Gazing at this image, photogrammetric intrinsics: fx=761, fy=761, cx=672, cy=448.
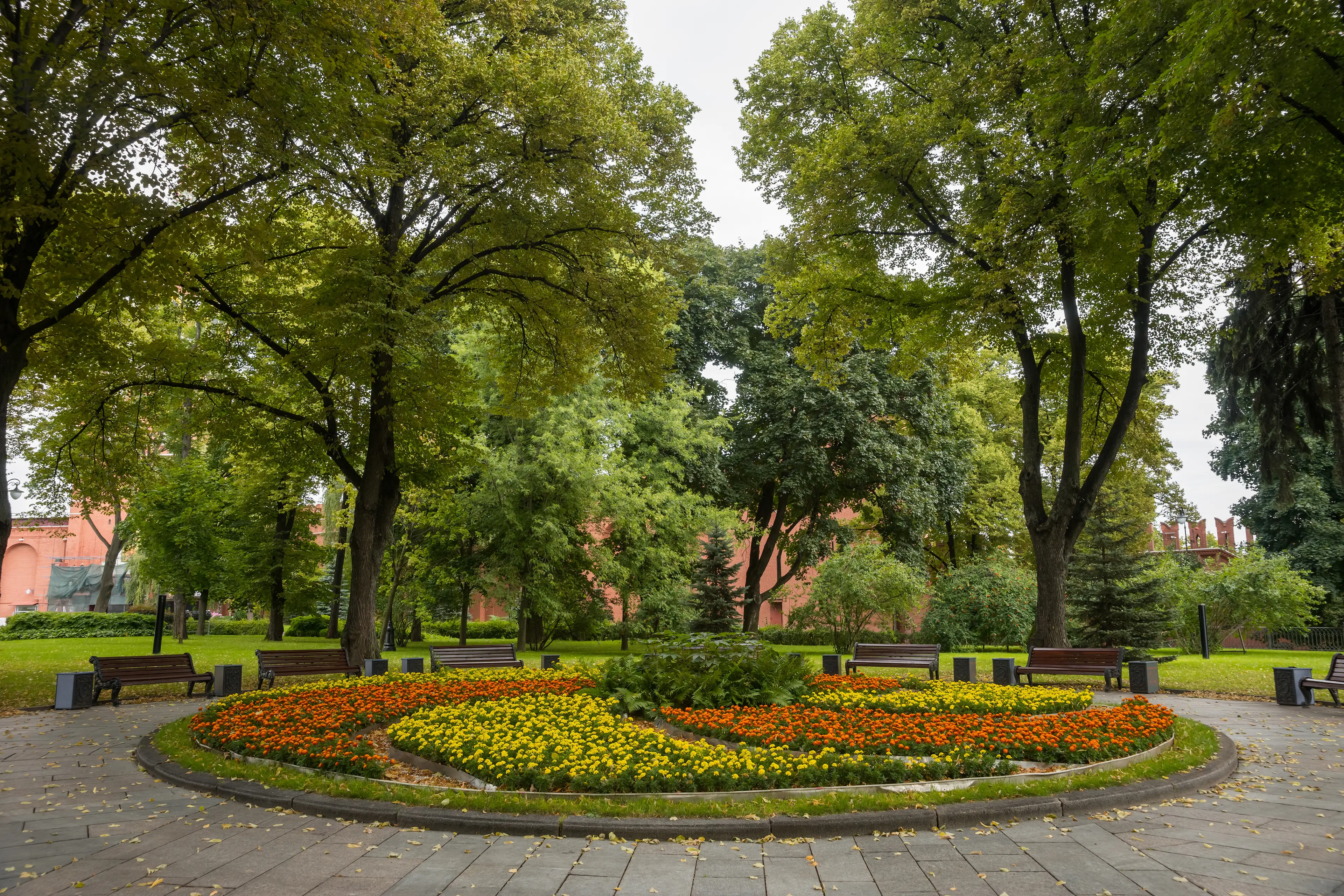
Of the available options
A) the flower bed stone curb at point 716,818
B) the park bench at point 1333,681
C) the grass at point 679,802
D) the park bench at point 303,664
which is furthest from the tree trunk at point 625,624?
the flower bed stone curb at point 716,818

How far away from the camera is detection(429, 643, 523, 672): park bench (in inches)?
586

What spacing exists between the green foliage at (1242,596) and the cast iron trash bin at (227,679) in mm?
23575

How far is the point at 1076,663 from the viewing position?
14.0 meters

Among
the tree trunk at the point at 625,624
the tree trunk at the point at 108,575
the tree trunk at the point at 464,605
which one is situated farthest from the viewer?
the tree trunk at the point at 108,575

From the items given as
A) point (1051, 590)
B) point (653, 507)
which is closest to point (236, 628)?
point (653, 507)

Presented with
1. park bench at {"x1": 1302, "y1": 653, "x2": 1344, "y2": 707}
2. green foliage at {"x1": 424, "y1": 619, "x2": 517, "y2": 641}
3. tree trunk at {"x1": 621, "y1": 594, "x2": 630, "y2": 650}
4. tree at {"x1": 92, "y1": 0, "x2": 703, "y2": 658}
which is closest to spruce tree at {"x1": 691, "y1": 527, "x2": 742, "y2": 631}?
tree trunk at {"x1": 621, "y1": 594, "x2": 630, "y2": 650}

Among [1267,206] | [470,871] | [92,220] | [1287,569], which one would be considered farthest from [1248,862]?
[1287,569]

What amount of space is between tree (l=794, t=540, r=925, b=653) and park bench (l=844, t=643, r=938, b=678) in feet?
23.1

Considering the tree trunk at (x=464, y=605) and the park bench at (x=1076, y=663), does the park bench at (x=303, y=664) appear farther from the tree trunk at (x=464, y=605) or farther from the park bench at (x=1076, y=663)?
the park bench at (x=1076, y=663)

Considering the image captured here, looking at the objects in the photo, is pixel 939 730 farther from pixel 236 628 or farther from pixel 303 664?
pixel 236 628

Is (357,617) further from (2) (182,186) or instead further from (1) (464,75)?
(1) (464,75)

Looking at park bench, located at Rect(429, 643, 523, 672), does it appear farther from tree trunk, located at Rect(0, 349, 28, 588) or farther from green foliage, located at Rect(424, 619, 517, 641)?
green foliage, located at Rect(424, 619, 517, 641)

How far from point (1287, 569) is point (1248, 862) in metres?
24.3

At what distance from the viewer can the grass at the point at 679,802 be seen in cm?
590
